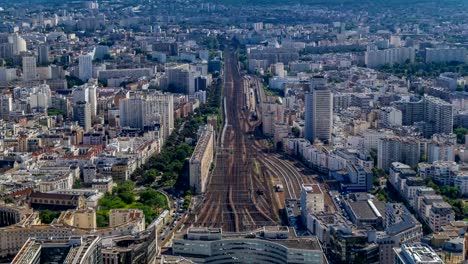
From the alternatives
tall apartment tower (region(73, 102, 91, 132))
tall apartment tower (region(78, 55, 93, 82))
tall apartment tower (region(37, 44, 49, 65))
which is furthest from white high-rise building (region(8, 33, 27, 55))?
tall apartment tower (region(73, 102, 91, 132))

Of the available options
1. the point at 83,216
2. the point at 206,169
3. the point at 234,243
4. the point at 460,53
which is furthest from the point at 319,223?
the point at 460,53

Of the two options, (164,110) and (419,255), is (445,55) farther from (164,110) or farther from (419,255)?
(419,255)

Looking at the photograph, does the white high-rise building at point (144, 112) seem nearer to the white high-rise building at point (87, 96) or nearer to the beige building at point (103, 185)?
the white high-rise building at point (87, 96)

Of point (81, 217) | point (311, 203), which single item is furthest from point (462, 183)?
point (81, 217)

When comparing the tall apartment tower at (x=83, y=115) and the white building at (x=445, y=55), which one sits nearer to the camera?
the tall apartment tower at (x=83, y=115)

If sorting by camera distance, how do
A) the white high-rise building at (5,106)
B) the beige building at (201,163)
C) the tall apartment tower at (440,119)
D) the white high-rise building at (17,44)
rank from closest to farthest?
the beige building at (201,163) → the tall apartment tower at (440,119) → the white high-rise building at (5,106) → the white high-rise building at (17,44)

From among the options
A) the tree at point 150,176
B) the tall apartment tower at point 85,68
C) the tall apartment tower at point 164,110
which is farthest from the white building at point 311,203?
the tall apartment tower at point 85,68
